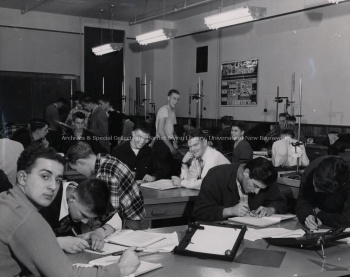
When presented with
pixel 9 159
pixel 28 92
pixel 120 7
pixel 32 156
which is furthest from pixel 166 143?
pixel 28 92

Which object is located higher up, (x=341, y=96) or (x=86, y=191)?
(x=341, y=96)

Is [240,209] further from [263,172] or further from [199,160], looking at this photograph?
[199,160]

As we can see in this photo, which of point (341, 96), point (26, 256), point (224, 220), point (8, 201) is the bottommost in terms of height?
point (224, 220)

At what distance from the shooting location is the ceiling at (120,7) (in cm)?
1066

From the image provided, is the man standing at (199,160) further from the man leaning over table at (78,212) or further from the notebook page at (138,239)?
the man leaning over table at (78,212)

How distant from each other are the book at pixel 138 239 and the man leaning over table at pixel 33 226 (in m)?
0.70

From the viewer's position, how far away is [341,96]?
843 cm

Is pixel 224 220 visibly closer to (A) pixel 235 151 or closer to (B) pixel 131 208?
(B) pixel 131 208

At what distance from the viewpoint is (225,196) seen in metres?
3.71

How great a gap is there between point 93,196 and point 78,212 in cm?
16

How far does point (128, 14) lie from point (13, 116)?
3.91 meters

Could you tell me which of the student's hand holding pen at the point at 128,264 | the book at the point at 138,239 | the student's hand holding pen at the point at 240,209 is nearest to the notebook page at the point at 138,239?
the book at the point at 138,239

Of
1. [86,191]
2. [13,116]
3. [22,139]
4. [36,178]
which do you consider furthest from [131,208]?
[13,116]

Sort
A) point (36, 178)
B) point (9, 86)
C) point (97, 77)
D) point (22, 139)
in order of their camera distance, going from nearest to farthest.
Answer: point (36, 178)
point (22, 139)
point (9, 86)
point (97, 77)
